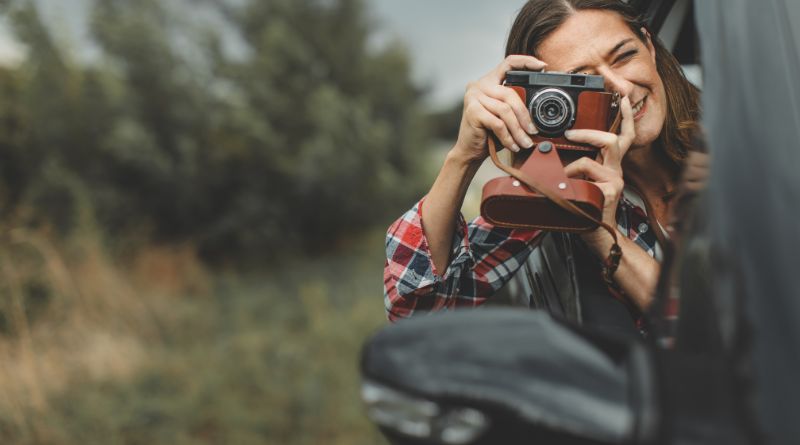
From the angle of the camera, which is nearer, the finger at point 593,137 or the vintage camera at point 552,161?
the vintage camera at point 552,161

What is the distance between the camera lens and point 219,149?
803 cm

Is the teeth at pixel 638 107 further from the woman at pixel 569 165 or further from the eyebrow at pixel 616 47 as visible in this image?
the eyebrow at pixel 616 47

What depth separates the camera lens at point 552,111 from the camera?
1.16 m

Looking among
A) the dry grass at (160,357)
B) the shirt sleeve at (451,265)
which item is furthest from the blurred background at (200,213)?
the shirt sleeve at (451,265)

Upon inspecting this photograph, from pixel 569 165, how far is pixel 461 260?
32 centimetres

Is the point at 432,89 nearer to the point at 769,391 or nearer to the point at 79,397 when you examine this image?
the point at 79,397

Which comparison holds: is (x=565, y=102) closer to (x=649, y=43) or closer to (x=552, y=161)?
(x=552, y=161)

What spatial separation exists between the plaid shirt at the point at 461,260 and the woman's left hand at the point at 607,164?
0.16 meters

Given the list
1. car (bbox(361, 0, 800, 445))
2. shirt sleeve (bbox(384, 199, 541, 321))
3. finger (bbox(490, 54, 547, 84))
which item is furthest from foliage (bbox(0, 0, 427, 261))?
car (bbox(361, 0, 800, 445))

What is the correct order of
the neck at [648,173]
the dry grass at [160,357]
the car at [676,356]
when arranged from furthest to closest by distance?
the dry grass at [160,357] < the neck at [648,173] < the car at [676,356]

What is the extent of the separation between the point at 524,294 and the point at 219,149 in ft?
23.8

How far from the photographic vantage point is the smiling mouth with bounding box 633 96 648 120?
1.31 metres

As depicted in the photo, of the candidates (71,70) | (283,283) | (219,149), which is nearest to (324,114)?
(219,149)

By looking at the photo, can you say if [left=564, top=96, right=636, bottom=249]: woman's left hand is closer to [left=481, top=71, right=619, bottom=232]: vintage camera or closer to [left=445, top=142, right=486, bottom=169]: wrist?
[left=481, top=71, right=619, bottom=232]: vintage camera
